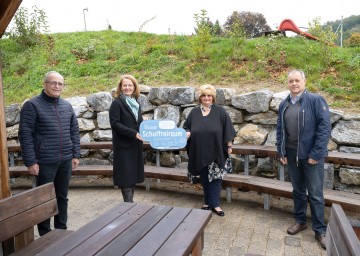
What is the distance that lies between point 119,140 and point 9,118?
11.3 feet

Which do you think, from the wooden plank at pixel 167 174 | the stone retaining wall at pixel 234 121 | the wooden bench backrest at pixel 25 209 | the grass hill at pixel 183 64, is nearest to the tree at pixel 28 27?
the grass hill at pixel 183 64

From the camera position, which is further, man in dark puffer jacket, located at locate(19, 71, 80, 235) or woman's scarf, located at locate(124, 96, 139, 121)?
woman's scarf, located at locate(124, 96, 139, 121)

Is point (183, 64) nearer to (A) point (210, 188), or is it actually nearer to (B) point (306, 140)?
(A) point (210, 188)

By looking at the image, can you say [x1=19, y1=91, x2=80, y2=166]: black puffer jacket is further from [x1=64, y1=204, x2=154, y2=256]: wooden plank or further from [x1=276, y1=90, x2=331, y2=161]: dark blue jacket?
[x1=276, y1=90, x2=331, y2=161]: dark blue jacket

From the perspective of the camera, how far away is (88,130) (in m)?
6.50

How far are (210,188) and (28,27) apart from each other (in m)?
7.04

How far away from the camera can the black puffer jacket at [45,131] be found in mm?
3473

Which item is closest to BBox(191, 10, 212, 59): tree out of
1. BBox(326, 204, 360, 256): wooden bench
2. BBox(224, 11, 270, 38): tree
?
BBox(326, 204, 360, 256): wooden bench

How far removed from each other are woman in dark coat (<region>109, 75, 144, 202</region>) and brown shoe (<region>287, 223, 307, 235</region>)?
1.86m

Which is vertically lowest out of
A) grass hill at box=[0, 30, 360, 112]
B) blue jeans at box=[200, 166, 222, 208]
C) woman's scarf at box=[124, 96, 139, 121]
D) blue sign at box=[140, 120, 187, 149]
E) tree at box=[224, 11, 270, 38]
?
blue jeans at box=[200, 166, 222, 208]

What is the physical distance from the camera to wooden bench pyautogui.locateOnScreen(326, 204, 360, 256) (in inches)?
61.0

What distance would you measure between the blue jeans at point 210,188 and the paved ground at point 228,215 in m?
0.19

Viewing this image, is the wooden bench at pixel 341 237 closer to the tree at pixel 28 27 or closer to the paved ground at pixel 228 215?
the paved ground at pixel 228 215

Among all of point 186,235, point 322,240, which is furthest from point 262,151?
point 186,235
